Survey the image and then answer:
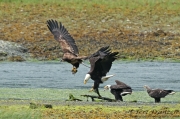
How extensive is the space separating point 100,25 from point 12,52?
14.5ft

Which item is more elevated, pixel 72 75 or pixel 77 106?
pixel 72 75

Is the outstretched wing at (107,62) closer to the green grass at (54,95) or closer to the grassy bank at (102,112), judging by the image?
the green grass at (54,95)

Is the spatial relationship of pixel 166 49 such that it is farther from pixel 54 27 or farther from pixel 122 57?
pixel 54 27

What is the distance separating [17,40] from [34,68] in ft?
12.6

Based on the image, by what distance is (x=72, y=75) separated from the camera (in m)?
23.2

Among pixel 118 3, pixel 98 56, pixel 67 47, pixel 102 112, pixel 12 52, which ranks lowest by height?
pixel 102 112

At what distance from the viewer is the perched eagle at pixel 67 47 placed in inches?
687

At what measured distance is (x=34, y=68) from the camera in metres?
24.7

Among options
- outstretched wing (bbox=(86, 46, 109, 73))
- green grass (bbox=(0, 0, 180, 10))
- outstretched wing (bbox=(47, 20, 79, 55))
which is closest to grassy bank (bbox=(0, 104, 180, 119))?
outstretched wing (bbox=(86, 46, 109, 73))

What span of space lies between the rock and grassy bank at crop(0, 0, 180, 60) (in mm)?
300

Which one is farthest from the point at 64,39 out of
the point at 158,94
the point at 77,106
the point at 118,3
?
the point at 118,3

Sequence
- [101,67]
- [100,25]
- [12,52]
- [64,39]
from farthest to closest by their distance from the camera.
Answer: [100,25] → [12,52] → [64,39] → [101,67]

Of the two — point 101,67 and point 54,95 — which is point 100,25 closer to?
point 54,95

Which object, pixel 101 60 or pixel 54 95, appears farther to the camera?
pixel 54 95
